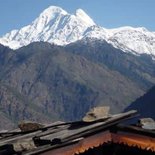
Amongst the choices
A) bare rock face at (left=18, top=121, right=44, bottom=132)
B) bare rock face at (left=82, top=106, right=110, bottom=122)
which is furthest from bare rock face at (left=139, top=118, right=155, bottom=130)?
bare rock face at (left=18, top=121, right=44, bottom=132)

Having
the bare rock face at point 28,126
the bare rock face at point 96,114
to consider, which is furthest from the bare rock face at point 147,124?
the bare rock face at point 28,126

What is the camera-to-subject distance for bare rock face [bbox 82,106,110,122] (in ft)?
28.3

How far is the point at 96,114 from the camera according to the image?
884cm

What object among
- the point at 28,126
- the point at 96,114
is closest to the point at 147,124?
the point at 96,114

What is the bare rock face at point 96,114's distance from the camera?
28.3 feet

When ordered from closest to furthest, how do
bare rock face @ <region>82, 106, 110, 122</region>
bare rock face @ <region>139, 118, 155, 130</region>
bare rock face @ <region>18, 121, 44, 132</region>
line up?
bare rock face @ <region>82, 106, 110, 122</region>, bare rock face @ <region>139, 118, 155, 130</region>, bare rock face @ <region>18, 121, 44, 132</region>

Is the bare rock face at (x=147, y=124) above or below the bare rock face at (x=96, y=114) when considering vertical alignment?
below

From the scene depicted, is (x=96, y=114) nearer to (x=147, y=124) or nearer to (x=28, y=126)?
(x=147, y=124)

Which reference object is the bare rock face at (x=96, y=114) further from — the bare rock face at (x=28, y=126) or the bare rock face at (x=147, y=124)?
the bare rock face at (x=28, y=126)

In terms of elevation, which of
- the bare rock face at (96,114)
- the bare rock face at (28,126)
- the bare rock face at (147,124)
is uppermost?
the bare rock face at (96,114)

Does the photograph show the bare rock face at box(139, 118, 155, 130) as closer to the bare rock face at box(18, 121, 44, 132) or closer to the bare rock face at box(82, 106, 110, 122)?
the bare rock face at box(82, 106, 110, 122)

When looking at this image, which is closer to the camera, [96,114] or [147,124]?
[96,114]

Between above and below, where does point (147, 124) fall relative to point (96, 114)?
below

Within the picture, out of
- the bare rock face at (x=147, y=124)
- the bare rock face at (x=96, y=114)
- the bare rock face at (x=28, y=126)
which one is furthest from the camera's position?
the bare rock face at (x=28, y=126)
